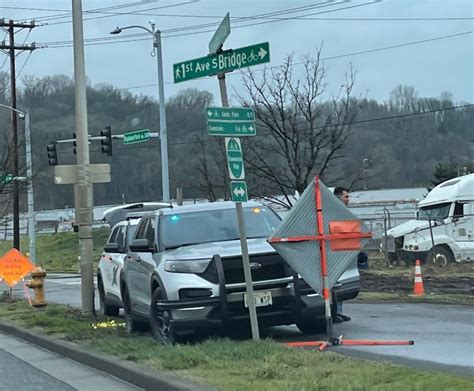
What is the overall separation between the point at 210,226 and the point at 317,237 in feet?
8.74

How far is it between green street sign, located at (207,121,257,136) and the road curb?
104 inches

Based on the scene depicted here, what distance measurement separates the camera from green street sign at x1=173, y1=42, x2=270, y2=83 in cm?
850

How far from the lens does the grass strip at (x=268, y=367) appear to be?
6.35 m

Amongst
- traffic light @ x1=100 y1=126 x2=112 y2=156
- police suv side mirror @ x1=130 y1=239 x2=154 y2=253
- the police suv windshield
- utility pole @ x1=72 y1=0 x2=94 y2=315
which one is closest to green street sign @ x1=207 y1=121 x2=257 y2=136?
the police suv windshield

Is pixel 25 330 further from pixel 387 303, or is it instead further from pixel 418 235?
pixel 418 235

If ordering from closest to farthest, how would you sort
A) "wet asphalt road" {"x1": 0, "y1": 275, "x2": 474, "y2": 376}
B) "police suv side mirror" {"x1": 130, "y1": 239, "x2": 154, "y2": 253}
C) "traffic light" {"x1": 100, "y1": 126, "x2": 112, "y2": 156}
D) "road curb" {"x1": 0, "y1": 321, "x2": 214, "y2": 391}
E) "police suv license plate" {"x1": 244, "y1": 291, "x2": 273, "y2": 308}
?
"road curb" {"x1": 0, "y1": 321, "x2": 214, "y2": 391} < "wet asphalt road" {"x1": 0, "y1": 275, "x2": 474, "y2": 376} < "police suv license plate" {"x1": 244, "y1": 291, "x2": 273, "y2": 308} < "police suv side mirror" {"x1": 130, "y1": 239, "x2": 154, "y2": 253} < "traffic light" {"x1": 100, "y1": 126, "x2": 112, "y2": 156}

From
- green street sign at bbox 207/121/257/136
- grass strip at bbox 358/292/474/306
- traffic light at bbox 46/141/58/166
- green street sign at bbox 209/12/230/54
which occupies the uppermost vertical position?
traffic light at bbox 46/141/58/166

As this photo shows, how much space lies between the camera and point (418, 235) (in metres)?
25.5

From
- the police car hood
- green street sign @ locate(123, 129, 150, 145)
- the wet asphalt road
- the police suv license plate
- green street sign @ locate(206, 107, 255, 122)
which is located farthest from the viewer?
green street sign @ locate(123, 129, 150, 145)

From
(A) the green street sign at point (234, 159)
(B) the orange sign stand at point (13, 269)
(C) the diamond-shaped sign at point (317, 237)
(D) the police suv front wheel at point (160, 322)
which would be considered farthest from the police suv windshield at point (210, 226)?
(B) the orange sign stand at point (13, 269)

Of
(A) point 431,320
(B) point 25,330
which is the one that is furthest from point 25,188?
Result: (A) point 431,320

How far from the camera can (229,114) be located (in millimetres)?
8742

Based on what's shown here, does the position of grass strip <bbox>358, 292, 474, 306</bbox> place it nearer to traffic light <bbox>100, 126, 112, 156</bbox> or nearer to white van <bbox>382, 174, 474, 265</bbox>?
white van <bbox>382, 174, 474, 265</bbox>

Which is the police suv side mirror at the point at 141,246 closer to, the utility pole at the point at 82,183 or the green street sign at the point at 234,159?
the green street sign at the point at 234,159
